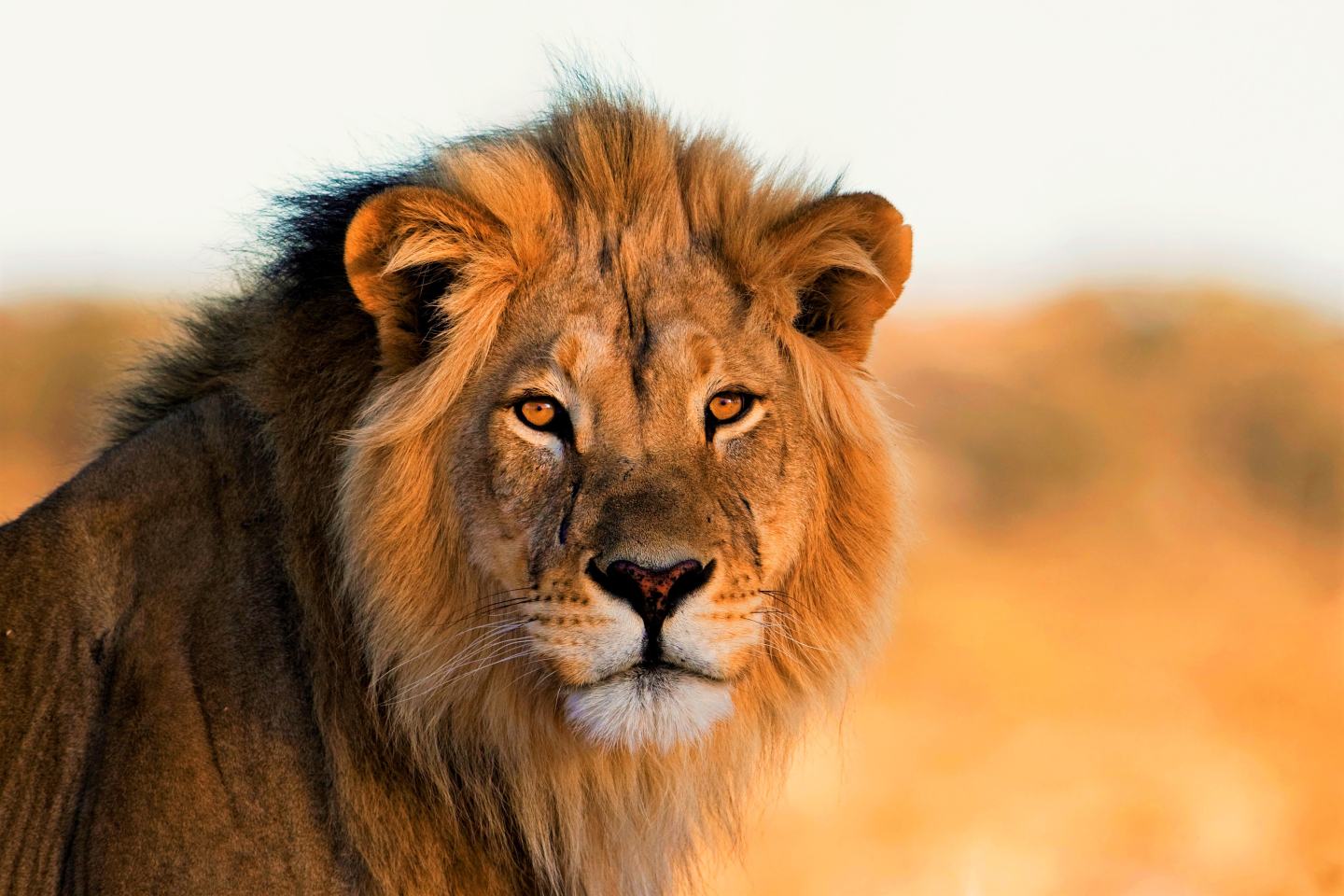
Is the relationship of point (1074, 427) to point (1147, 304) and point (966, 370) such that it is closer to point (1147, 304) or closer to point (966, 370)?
point (966, 370)

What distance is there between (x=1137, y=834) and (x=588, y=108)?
7.54m

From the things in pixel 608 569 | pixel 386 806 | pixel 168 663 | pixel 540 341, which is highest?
pixel 540 341

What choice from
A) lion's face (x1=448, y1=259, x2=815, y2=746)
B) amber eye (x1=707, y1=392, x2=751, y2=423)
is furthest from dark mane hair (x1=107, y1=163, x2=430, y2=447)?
amber eye (x1=707, y1=392, x2=751, y2=423)

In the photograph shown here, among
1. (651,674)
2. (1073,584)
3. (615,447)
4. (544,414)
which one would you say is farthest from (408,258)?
(1073,584)

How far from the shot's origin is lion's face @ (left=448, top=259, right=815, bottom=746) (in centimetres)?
300

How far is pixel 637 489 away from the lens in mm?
3092

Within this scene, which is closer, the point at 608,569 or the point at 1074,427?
the point at 608,569

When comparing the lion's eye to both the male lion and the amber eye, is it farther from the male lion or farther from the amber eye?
the amber eye

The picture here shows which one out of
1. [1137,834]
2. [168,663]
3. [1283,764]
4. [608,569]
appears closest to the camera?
[608,569]

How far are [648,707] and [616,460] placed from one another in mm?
524

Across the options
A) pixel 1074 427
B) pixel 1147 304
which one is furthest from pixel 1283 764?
pixel 1147 304

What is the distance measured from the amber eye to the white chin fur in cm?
61

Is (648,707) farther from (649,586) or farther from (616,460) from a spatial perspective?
(616,460)

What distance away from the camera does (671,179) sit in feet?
11.9
